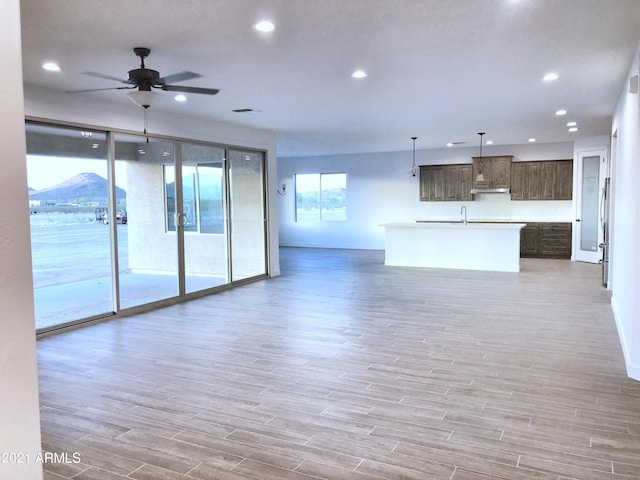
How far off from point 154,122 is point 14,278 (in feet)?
19.2

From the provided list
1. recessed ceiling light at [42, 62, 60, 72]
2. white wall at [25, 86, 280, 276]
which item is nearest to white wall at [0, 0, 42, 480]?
recessed ceiling light at [42, 62, 60, 72]

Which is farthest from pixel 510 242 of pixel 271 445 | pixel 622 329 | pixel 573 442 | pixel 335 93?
pixel 271 445

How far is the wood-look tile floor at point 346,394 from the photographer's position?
2.58m

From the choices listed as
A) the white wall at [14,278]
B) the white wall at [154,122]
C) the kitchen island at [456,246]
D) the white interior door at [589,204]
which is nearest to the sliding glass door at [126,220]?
the white wall at [154,122]

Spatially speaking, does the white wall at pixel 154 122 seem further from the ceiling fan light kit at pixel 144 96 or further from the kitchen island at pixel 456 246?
the kitchen island at pixel 456 246

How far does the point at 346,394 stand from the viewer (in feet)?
11.5

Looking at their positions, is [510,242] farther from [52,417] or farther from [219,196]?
→ [52,417]

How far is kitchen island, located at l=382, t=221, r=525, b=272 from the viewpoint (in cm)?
939

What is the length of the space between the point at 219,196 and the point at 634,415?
6269mm

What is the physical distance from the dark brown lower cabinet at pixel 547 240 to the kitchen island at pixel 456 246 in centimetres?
197

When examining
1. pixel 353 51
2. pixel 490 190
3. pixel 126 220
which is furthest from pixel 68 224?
pixel 490 190

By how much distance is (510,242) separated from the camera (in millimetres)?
9336

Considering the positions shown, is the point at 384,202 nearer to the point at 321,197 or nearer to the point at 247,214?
the point at 321,197

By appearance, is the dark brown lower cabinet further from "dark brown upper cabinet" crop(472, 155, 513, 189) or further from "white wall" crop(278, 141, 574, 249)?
"dark brown upper cabinet" crop(472, 155, 513, 189)
